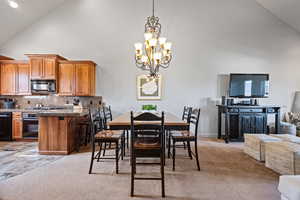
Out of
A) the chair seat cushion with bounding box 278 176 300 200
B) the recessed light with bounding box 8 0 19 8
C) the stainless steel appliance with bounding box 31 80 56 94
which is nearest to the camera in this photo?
the chair seat cushion with bounding box 278 176 300 200

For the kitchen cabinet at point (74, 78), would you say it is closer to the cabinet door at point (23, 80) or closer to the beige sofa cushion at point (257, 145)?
the cabinet door at point (23, 80)

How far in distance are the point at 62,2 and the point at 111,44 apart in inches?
75.1

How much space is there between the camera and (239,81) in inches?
208

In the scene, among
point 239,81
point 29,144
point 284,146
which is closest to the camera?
point 284,146

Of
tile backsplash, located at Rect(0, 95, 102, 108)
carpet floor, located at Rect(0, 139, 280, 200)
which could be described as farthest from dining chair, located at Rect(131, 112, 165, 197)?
tile backsplash, located at Rect(0, 95, 102, 108)

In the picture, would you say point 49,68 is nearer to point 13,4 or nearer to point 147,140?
point 13,4

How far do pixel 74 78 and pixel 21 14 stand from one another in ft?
7.54

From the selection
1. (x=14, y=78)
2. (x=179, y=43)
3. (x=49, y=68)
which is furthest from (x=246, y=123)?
(x=14, y=78)

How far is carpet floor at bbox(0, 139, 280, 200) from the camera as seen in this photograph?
2.25m

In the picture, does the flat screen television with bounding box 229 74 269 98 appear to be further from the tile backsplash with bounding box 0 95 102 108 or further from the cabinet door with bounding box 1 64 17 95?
the cabinet door with bounding box 1 64 17 95

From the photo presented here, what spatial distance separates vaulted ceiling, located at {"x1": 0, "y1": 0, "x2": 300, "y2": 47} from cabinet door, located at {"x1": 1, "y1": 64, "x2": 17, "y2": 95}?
0.97 meters

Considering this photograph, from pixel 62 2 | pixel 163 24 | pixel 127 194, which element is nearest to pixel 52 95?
pixel 62 2

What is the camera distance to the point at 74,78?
5211mm

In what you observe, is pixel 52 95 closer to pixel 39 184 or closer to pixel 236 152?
pixel 39 184
